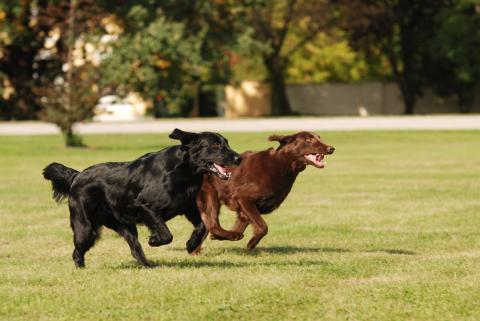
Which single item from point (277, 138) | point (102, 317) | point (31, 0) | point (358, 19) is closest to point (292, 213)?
point (277, 138)

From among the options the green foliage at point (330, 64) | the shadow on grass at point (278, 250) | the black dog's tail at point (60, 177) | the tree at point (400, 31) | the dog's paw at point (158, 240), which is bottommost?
the green foliage at point (330, 64)

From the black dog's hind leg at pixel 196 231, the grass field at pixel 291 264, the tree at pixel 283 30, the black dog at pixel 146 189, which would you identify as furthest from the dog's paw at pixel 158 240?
the tree at pixel 283 30

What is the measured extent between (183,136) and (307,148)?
1.85 m

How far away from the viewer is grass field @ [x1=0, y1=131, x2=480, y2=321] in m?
7.61

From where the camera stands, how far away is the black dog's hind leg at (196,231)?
10031 millimetres

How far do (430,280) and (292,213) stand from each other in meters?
6.32

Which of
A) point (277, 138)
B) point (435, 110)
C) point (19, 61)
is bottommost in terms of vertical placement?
point (435, 110)

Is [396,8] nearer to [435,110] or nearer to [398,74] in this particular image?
[398,74]

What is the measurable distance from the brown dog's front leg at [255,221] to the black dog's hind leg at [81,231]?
174 centimetres

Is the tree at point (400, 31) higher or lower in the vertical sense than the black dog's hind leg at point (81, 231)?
lower

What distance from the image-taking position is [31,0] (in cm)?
3500

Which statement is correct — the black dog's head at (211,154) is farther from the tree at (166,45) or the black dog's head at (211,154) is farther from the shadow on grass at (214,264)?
the tree at (166,45)

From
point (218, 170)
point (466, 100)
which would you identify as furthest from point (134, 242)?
point (466, 100)

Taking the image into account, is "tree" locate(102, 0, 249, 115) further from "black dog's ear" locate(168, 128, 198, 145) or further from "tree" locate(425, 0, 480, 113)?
"tree" locate(425, 0, 480, 113)
